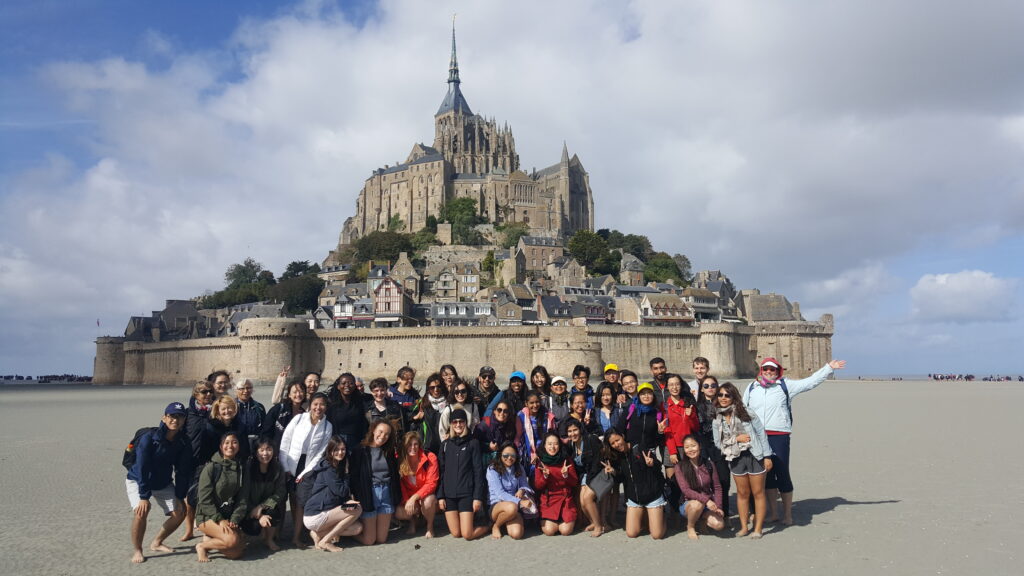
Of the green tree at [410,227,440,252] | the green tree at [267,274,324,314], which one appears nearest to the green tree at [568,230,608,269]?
the green tree at [410,227,440,252]

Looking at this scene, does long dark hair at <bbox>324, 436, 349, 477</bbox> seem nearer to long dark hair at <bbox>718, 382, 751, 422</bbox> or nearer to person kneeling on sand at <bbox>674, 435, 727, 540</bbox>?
person kneeling on sand at <bbox>674, 435, 727, 540</bbox>

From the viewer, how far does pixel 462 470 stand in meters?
8.21

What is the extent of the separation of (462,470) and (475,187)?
91255 mm

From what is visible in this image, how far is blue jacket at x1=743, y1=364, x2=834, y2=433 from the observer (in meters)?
8.70

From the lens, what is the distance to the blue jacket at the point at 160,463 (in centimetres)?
736

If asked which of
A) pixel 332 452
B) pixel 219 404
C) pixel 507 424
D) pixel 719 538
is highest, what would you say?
pixel 219 404

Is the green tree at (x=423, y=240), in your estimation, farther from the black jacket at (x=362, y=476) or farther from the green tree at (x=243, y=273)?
the black jacket at (x=362, y=476)

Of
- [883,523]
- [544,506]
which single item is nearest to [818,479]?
[883,523]

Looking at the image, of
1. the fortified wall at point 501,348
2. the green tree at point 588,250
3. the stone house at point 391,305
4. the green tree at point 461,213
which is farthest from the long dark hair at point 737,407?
the green tree at point 461,213

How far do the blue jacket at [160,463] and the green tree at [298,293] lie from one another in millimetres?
66193

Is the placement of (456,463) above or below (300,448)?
below

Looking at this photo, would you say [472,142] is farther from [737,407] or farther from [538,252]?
[737,407]

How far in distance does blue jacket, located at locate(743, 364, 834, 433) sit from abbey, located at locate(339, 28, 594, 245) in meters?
80.1

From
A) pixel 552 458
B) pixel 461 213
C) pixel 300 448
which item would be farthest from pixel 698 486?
pixel 461 213
